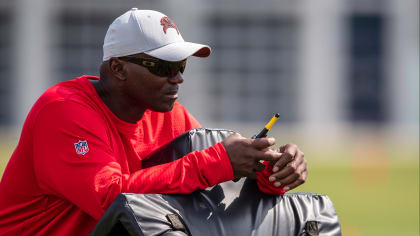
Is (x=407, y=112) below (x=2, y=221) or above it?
below

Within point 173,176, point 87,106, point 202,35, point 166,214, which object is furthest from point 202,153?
point 202,35

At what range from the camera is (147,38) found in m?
3.67

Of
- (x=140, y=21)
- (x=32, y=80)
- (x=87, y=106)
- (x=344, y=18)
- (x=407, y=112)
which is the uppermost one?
(x=140, y=21)

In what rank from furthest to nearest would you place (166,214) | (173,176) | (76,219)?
(76,219) < (173,176) < (166,214)

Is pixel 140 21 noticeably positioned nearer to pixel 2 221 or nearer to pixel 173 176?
pixel 173 176

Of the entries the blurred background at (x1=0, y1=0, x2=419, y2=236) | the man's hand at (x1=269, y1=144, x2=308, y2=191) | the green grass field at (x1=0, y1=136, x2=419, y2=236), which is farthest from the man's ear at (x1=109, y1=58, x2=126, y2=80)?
the blurred background at (x1=0, y1=0, x2=419, y2=236)

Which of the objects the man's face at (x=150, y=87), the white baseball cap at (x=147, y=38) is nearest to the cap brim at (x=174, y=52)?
the white baseball cap at (x=147, y=38)

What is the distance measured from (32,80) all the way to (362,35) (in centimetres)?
1050

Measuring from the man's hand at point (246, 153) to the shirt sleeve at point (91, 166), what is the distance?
1.4 inches

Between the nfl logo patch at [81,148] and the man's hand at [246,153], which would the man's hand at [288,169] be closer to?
the man's hand at [246,153]

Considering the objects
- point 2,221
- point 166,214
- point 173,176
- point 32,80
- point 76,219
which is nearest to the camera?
point 166,214

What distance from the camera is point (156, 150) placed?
3732mm

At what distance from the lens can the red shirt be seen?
3322 mm

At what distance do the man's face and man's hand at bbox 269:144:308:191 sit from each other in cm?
63
